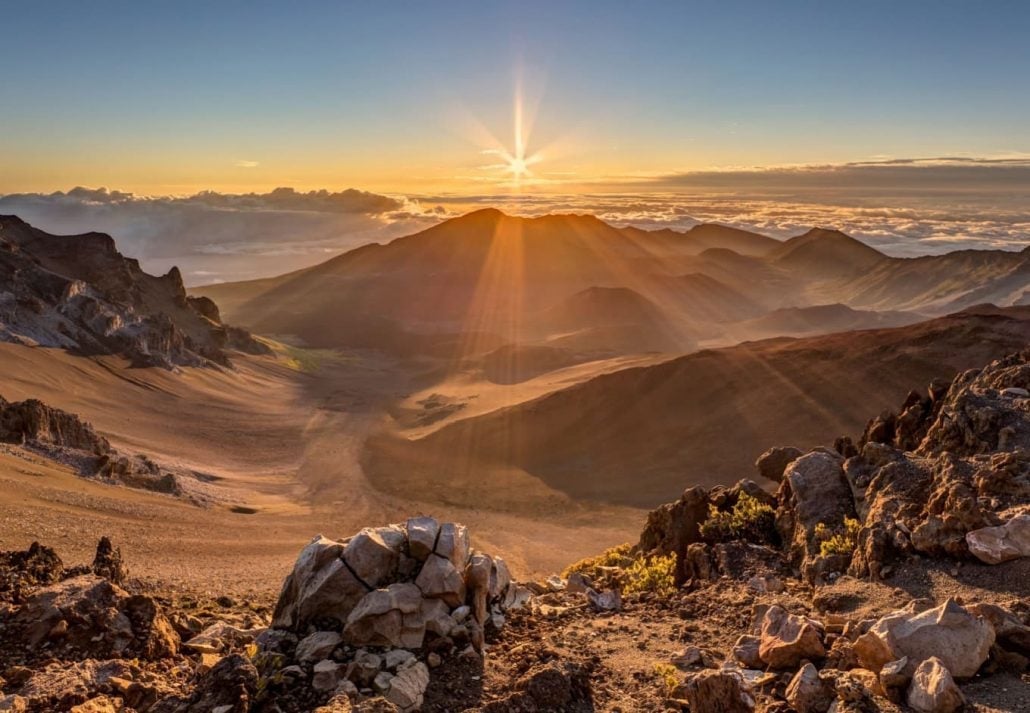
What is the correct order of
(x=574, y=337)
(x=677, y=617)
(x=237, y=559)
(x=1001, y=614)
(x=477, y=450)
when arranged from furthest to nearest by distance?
(x=574, y=337)
(x=477, y=450)
(x=237, y=559)
(x=677, y=617)
(x=1001, y=614)

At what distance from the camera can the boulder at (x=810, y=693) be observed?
19.2ft

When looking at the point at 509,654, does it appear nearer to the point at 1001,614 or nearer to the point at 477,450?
the point at 1001,614

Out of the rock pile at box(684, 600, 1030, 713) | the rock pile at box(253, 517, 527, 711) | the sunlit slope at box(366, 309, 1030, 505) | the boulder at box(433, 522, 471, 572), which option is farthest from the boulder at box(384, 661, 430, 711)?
the sunlit slope at box(366, 309, 1030, 505)

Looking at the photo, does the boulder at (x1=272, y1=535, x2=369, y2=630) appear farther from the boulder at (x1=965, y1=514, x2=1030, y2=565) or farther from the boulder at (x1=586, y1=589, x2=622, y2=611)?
the boulder at (x1=965, y1=514, x2=1030, y2=565)

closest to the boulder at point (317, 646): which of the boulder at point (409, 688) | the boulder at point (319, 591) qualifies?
the boulder at point (319, 591)

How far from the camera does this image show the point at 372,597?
301 inches

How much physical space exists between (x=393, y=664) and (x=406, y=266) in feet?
516

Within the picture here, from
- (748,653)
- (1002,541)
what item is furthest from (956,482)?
(748,653)

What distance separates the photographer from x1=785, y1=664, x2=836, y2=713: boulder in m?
5.86

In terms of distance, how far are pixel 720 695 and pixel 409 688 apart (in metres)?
2.80

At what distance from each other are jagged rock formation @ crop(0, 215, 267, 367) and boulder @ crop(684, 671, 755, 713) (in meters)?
48.0

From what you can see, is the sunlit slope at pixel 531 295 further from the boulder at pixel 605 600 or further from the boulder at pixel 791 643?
the boulder at pixel 791 643

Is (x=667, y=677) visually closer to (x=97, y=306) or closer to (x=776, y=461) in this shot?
(x=776, y=461)

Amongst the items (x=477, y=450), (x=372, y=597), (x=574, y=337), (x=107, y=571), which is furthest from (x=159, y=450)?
(x=574, y=337)
